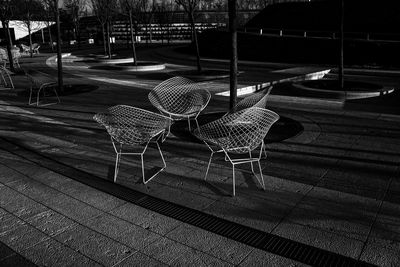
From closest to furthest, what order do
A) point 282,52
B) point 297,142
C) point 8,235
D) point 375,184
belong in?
1. point 8,235
2. point 375,184
3. point 297,142
4. point 282,52

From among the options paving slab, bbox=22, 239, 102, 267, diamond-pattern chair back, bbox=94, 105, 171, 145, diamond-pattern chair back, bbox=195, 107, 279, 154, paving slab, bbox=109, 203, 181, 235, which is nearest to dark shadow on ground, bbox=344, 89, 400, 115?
diamond-pattern chair back, bbox=195, 107, 279, 154

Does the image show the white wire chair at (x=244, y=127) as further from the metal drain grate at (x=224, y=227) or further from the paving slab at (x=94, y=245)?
the paving slab at (x=94, y=245)

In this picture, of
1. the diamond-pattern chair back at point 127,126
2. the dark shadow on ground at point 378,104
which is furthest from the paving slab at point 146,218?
the dark shadow on ground at point 378,104

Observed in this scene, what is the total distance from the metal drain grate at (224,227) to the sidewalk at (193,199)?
0.05 metres

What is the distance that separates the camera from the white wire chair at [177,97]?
6.71 m

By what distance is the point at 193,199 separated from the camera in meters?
4.16

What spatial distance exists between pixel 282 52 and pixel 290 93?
16096 millimetres

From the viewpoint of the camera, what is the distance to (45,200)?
13.8 ft

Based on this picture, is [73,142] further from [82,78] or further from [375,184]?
[82,78]

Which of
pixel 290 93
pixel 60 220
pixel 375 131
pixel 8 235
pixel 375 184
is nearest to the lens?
pixel 8 235

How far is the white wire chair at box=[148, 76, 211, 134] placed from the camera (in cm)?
671

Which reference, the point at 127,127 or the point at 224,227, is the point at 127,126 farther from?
the point at 224,227

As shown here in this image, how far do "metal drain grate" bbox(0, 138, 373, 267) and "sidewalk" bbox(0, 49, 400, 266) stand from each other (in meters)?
0.05

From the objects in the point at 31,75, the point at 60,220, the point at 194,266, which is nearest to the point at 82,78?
the point at 31,75
